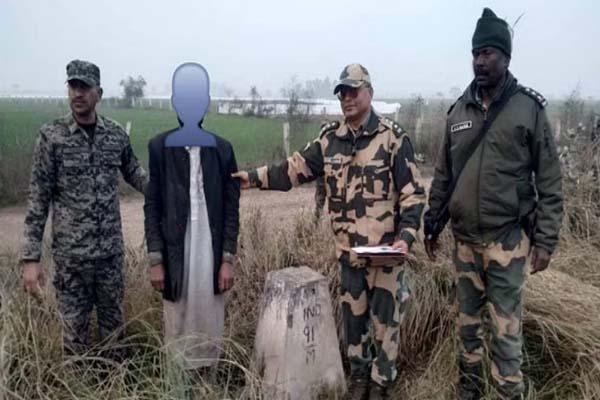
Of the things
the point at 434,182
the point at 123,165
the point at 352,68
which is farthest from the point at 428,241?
the point at 123,165

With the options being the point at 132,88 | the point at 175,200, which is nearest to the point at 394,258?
the point at 175,200

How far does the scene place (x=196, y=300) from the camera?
2865 mm

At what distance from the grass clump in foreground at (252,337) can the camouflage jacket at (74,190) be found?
0.40m

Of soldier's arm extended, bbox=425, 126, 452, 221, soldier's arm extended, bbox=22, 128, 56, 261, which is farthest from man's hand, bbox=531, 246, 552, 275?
soldier's arm extended, bbox=22, 128, 56, 261

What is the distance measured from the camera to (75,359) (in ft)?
8.98

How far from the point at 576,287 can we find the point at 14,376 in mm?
3493

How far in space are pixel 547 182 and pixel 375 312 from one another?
1.14m

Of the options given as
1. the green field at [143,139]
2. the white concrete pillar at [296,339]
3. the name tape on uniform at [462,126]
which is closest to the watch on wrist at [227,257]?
the white concrete pillar at [296,339]

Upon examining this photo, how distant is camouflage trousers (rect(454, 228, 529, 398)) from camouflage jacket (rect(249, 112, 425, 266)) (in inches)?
14.9

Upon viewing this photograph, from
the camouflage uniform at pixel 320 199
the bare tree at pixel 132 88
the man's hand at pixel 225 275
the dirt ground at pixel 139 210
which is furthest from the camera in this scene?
the bare tree at pixel 132 88

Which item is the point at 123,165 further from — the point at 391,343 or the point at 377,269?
the point at 391,343

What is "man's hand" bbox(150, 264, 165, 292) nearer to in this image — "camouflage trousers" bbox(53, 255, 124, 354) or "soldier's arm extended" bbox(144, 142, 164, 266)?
"soldier's arm extended" bbox(144, 142, 164, 266)

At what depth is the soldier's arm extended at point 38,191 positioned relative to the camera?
2930 mm

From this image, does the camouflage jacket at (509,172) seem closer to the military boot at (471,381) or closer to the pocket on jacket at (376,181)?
the pocket on jacket at (376,181)
